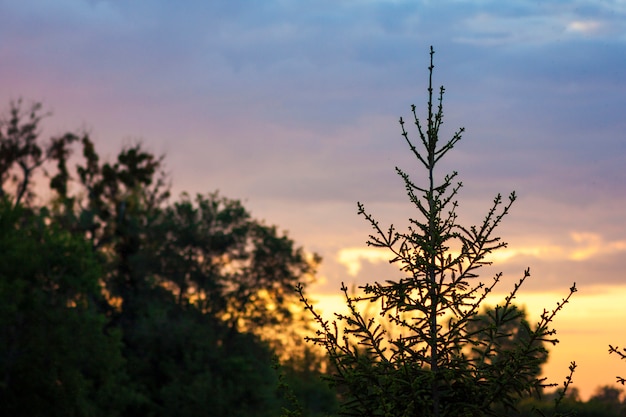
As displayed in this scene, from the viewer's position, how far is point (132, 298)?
61.4 metres

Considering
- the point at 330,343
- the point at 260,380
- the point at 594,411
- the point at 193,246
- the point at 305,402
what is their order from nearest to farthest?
1. the point at 330,343
2. the point at 260,380
3. the point at 193,246
4. the point at 594,411
5. the point at 305,402

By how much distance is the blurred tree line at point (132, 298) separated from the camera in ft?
154

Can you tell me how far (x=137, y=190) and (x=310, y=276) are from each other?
48.2ft

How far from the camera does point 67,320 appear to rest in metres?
47.3

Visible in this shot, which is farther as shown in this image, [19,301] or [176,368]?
[176,368]

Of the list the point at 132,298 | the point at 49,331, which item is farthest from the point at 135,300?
the point at 49,331

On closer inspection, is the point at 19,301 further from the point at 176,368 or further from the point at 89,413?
the point at 176,368

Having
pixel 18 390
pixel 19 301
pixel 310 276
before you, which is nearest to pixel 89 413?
pixel 18 390

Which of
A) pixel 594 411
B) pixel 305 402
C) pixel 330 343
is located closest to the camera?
pixel 330 343

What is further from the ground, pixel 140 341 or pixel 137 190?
→ pixel 137 190

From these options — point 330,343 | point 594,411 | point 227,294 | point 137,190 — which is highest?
point 137,190

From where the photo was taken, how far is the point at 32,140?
67188mm

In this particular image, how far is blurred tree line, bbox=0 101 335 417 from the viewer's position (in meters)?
47.0

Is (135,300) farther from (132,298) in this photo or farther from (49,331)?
(49,331)
